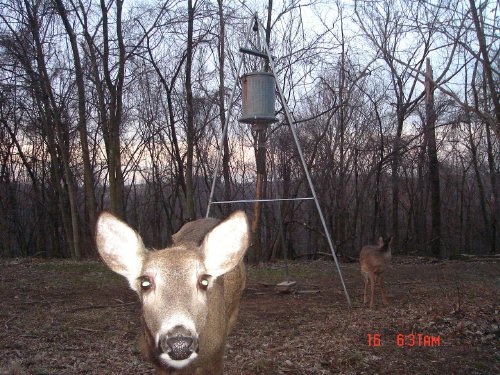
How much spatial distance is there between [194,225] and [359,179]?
19308 mm

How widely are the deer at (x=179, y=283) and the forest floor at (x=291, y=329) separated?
1.83m

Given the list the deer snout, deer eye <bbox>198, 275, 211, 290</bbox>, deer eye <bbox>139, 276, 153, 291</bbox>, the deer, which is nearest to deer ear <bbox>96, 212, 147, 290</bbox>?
the deer

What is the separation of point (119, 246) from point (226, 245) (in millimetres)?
665

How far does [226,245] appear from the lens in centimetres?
298

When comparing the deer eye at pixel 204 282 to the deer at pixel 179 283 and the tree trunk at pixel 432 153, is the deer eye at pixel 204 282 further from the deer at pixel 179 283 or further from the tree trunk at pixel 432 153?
the tree trunk at pixel 432 153

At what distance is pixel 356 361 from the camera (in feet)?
16.7

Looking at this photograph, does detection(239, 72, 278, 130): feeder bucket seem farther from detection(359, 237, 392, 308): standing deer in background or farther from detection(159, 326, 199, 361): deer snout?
detection(159, 326, 199, 361): deer snout


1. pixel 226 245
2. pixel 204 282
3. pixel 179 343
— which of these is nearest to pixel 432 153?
pixel 226 245

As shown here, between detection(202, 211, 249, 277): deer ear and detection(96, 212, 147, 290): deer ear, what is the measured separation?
16.7 inches

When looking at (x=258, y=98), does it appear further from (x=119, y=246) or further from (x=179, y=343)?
(x=179, y=343)

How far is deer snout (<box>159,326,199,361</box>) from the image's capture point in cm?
227
